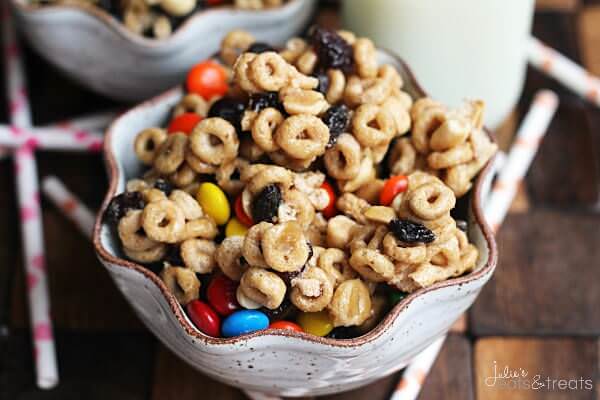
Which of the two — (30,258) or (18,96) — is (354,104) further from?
(18,96)

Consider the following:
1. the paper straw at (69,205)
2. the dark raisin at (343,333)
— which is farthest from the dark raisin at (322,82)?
the paper straw at (69,205)

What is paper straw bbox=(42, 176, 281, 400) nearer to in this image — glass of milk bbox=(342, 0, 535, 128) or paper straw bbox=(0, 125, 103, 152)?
paper straw bbox=(0, 125, 103, 152)

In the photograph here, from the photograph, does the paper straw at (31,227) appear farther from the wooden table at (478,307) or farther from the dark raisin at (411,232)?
the dark raisin at (411,232)

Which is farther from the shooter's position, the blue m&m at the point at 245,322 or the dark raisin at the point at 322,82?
the dark raisin at the point at 322,82

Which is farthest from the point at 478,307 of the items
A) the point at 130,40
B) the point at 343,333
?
the point at 130,40

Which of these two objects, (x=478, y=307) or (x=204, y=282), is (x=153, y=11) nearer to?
(x=204, y=282)

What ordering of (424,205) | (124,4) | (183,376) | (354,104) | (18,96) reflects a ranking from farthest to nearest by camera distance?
1. (18,96)
2. (124,4)
3. (183,376)
4. (354,104)
5. (424,205)

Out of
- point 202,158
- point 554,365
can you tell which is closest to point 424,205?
point 202,158
